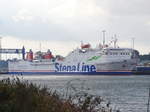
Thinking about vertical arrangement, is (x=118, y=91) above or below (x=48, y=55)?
below

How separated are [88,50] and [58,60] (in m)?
11.2

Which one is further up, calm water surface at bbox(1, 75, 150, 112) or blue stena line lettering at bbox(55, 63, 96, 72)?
blue stena line lettering at bbox(55, 63, 96, 72)

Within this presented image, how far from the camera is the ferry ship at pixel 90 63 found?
136250 mm

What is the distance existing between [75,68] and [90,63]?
5.19 meters

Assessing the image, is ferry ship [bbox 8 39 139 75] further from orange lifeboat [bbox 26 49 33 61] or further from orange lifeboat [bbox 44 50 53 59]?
orange lifeboat [bbox 26 49 33 61]

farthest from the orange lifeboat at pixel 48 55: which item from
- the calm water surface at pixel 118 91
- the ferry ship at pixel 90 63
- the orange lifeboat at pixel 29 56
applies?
the calm water surface at pixel 118 91

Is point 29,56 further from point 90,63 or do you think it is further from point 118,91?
point 118,91

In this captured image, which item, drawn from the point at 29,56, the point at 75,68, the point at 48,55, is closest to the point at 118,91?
the point at 75,68

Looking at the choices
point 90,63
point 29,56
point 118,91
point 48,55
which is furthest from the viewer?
point 29,56

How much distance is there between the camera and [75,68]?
141 metres

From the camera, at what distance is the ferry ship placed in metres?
136

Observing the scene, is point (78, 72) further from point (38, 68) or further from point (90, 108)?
point (90, 108)

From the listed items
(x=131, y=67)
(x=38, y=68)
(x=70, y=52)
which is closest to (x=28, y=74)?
(x=38, y=68)

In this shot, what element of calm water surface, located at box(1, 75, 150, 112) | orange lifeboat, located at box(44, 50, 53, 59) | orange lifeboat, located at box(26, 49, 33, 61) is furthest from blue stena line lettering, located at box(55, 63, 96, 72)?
calm water surface, located at box(1, 75, 150, 112)
